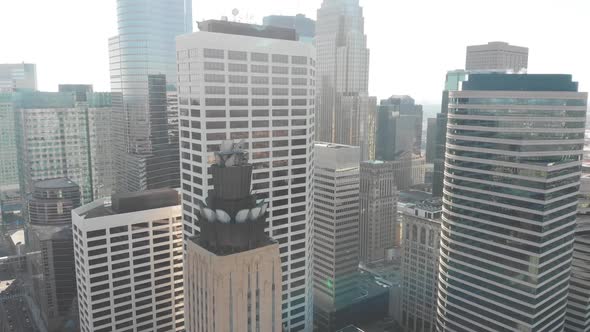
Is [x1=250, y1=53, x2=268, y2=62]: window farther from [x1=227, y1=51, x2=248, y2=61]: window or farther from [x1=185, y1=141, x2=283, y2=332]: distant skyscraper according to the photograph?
[x1=185, y1=141, x2=283, y2=332]: distant skyscraper

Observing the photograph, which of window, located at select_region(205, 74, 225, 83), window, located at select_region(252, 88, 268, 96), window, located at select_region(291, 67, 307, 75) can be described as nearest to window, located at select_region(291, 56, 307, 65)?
window, located at select_region(291, 67, 307, 75)

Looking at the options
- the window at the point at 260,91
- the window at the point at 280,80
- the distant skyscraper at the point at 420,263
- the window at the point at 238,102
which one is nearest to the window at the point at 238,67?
the window at the point at 260,91

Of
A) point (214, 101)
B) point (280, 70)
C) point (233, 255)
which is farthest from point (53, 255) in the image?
point (233, 255)

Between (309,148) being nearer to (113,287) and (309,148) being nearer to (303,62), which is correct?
(303,62)

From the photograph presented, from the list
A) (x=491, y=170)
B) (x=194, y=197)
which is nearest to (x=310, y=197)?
(x=194, y=197)

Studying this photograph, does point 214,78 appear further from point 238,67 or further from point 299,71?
point 299,71

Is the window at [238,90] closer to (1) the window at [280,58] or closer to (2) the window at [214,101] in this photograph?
(2) the window at [214,101]
